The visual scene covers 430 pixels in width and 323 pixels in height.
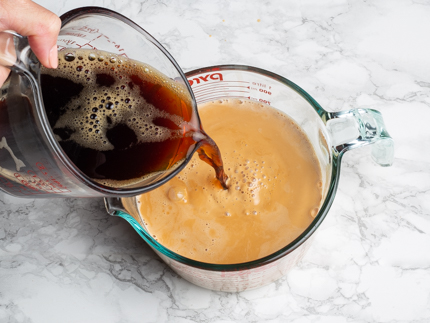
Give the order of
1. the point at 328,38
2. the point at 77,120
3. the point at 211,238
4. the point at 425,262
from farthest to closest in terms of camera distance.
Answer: the point at 328,38 → the point at 425,262 → the point at 211,238 → the point at 77,120

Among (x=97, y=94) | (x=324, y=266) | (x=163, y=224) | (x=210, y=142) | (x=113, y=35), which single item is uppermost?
(x=113, y=35)

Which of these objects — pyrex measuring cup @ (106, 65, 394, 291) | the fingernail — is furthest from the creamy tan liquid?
the fingernail

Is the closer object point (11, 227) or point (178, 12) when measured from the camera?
point (11, 227)

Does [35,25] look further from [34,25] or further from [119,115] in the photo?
[119,115]

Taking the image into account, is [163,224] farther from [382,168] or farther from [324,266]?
[382,168]

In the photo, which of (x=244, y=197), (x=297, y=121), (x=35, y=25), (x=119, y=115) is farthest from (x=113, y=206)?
(x=297, y=121)

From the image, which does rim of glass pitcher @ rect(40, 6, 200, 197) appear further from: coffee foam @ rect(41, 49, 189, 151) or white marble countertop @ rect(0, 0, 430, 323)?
white marble countertop @ rect(0, 0, 430, 323)

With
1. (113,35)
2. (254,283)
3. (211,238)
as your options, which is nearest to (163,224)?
(211,238)
